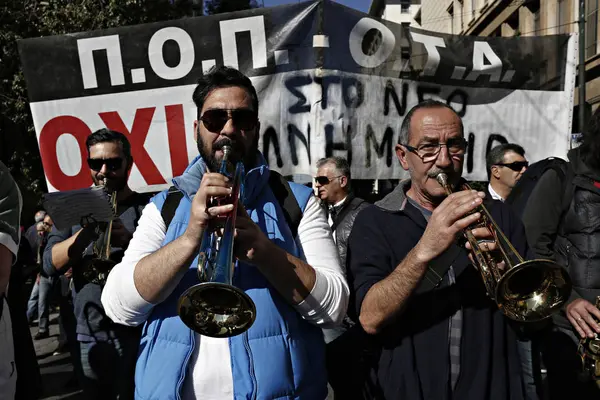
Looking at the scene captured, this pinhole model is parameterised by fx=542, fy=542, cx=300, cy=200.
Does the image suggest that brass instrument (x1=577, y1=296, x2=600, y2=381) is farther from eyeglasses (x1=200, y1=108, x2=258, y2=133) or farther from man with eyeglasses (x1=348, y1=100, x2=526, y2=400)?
eyeglasses (x1=200, y1=108, x2=258, y2=133)

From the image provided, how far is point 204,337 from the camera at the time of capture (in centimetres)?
173

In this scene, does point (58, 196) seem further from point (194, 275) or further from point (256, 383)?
point (256, 383)

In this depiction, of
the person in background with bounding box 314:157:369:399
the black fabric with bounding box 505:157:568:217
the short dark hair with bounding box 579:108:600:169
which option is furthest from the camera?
the black fabric with bounding box 505:157:568:217

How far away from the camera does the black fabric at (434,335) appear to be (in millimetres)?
1854

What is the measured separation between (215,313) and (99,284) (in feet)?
5.46

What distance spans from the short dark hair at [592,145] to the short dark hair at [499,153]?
1.78 m

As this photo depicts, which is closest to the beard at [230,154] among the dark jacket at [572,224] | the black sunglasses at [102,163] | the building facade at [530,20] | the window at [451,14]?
the black sunglasses at [102,163]

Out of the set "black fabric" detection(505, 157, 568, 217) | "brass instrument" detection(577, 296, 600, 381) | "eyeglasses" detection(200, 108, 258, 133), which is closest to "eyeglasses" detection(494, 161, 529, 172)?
"black fabric" detection(505, 157, 568, 217)

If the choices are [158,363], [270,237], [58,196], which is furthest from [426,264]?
[58,196]

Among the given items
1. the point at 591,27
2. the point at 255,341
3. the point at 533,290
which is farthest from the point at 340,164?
the point at 591,27

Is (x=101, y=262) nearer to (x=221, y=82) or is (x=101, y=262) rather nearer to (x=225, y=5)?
(x=221, y=82)

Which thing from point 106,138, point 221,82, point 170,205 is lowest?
point 170,205

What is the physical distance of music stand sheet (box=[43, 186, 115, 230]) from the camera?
2908 millimetres

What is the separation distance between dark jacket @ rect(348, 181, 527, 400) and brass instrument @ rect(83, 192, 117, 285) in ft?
4.96
